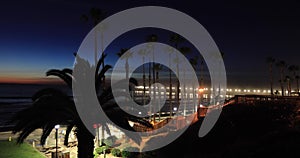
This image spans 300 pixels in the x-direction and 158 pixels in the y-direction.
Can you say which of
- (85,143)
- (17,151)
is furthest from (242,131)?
(17,151)

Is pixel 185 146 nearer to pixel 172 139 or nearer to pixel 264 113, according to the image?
pixel 172 139

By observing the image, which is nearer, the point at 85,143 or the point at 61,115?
the point at 61,115

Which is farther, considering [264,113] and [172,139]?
[172,139]

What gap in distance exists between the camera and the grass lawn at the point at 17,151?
1639 cm

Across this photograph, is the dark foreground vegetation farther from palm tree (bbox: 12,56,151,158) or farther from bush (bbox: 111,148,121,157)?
palm tree (bbox: 12,56,151,158)

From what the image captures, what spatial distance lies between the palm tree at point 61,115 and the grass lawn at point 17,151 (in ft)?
21.7

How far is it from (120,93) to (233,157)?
588cm

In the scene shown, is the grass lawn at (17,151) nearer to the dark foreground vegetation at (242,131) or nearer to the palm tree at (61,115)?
the palm tree at (61,115)

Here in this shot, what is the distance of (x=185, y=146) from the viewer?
51.5 ft

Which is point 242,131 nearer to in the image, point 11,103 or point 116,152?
point 116,152

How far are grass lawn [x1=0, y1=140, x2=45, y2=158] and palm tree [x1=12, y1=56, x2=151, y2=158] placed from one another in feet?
21.7

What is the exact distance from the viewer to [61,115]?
10664 mm

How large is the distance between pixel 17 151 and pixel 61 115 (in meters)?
9.66

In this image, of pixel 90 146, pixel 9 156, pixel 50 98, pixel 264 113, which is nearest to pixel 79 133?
pixel 90 146
